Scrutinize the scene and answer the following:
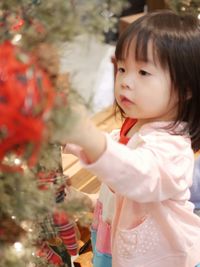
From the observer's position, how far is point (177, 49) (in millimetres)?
783

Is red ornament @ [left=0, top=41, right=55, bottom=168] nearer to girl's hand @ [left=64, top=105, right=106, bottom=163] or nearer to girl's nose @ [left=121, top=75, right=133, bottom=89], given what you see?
girl's hand @ [left=64, top=105, right=106, bottom=163]

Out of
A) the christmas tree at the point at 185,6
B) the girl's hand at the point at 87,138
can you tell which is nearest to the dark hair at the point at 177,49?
the christmas tree at the point at 185,6

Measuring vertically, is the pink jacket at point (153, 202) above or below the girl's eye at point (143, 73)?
below

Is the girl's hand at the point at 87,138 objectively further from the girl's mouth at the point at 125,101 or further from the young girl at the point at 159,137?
the girl's mouth at the point at 125,101

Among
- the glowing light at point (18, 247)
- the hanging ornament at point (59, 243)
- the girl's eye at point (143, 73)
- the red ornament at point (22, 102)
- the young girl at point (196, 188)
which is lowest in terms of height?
the young girl at point (196, 188)

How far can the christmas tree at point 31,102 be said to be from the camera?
0.40 metres

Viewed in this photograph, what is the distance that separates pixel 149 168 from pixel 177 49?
238 mm

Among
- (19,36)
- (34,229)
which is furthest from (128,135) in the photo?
(19,36)

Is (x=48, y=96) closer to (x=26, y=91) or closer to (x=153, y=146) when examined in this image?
(x=26, y=91)

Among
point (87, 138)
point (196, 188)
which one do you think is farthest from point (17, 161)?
point (196, 188)

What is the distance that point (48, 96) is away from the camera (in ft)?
1.38

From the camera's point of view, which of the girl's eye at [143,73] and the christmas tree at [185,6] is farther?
the christmas tree at [185,6]

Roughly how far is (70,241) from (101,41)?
508mm

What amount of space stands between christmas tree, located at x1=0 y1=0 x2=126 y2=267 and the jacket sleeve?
0.26 ft
